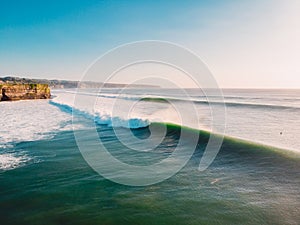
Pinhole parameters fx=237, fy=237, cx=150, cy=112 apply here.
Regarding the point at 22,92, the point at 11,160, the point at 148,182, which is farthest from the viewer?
the point at 22,92

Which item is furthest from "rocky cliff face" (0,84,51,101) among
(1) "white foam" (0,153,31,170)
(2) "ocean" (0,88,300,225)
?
(1) "white foam" (0,153,31,170)

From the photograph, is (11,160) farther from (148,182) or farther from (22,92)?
(22,92)

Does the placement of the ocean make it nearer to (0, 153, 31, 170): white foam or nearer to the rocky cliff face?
(0, 153, 31, 170): white foam

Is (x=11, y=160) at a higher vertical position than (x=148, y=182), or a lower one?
lower

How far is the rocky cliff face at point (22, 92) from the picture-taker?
42.9 meters

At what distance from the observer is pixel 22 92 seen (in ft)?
154

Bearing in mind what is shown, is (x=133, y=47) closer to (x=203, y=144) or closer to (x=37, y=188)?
(x=37, y=188)

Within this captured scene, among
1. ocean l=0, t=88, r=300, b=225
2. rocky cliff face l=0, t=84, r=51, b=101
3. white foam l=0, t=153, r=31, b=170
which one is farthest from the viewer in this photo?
rocky cliff face l=0, t=84, r=51, b=101

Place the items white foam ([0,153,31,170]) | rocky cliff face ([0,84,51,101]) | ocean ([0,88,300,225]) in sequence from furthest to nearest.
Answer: rocky cliff face ([0,84,51,101]), white foam ([0,153,31,170]), ocean ([0,88,300,225])

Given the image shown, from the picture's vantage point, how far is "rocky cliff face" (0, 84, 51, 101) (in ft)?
141

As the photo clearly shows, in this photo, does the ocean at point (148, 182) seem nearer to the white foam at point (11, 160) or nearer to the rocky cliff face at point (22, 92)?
the white foam at point (11, 160)

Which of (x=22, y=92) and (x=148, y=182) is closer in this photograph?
(x=148, y=182)

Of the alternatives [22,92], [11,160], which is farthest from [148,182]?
[22,92]

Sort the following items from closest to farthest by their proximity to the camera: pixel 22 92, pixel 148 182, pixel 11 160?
pixel 148 182 → pixel 11 160 → pixel 22 92
